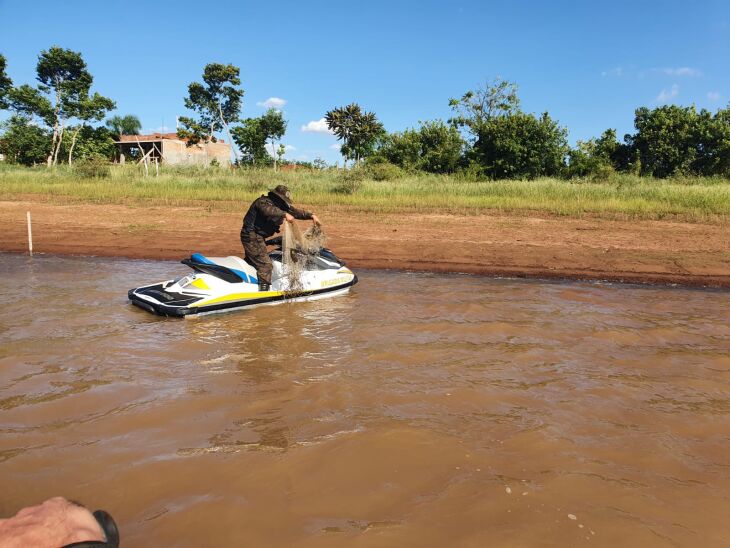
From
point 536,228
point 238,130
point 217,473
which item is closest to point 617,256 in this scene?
point 536,228

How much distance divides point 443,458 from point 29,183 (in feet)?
80.3

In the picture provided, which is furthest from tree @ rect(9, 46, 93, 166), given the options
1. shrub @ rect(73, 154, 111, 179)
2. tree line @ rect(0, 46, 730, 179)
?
shrub @ rect(73, 154, 111, 179)

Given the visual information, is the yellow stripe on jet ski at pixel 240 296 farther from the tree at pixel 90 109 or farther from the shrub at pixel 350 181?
the tree at pixel 90 109

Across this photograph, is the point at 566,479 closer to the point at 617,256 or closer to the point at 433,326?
the point at 433,326

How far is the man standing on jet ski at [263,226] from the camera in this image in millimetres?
7566

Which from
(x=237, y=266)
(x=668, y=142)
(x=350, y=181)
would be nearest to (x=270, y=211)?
(x=237, y=266)

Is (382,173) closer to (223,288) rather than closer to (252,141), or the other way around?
(223,288)

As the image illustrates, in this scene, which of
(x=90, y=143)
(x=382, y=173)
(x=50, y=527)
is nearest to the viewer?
(x=50, y=527)

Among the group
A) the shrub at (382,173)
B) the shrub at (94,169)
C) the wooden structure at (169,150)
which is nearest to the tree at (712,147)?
the shrub at (382,173)

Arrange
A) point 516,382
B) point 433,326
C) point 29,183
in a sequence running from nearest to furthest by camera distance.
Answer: point 516,382
point 433,326
point 29,183

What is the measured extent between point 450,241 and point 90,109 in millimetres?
38515

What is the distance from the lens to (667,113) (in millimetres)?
32281

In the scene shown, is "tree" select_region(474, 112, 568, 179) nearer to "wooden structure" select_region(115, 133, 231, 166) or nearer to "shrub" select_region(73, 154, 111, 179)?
"shrub" select_region(73, 154, 111, 179)

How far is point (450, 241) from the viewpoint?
13.6 meters
